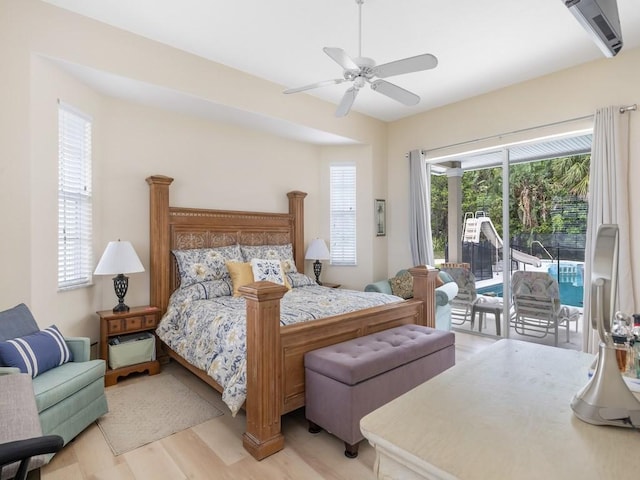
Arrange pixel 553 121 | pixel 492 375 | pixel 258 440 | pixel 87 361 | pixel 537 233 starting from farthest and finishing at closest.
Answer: pixel 537 233 < pixel 553 121 < pixel 87 361 < pixel 258 440 < pixel 492 375

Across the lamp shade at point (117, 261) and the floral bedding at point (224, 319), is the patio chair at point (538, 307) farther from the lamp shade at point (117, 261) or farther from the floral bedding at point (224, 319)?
the lamp shade at point (117, 261)

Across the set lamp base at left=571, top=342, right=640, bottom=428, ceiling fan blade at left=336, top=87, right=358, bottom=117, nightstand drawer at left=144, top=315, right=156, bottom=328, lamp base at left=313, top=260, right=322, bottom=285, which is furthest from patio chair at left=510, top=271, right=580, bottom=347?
nightstand drawer at left=144, top=315, right=156, bottom=328

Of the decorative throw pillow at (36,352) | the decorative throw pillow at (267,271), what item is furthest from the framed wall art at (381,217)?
the decorative throw pillow at (36,352)

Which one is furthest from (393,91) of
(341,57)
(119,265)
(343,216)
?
(119,265)

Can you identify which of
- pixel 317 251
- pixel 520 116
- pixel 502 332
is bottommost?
pixel 502 332

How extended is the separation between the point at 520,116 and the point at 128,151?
4.45 meters

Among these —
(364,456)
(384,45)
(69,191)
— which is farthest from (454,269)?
(69,191)

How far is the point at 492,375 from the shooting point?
111 centimetres

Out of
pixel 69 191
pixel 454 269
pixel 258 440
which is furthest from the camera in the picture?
pixel 454 269

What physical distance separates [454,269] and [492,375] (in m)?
4.24

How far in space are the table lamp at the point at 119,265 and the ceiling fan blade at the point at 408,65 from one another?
268 centimetres

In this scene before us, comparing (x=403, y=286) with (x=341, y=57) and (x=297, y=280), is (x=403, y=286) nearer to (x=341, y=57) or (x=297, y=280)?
(x=297, y=280)

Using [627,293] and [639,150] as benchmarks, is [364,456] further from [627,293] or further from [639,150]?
[639,150]

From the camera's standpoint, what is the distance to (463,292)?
5020mm
